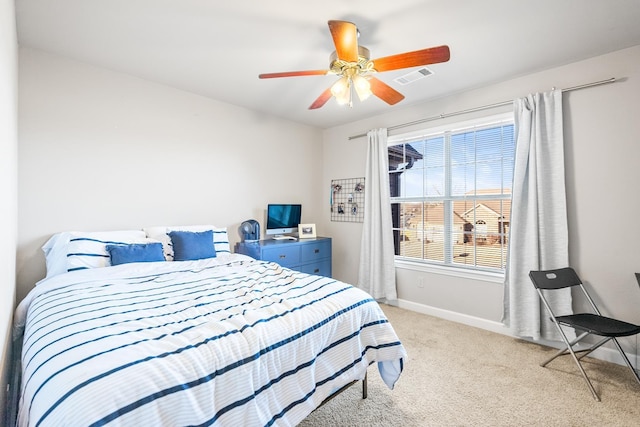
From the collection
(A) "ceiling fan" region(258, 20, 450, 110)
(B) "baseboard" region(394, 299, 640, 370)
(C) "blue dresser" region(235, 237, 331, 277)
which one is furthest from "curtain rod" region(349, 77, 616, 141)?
(B) "baseboard" region(394, 299, 640, 370)

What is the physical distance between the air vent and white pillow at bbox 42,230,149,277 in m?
2.84

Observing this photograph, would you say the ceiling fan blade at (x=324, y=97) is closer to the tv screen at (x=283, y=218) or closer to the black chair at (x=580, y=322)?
the tv screen at (x=283, y=218)

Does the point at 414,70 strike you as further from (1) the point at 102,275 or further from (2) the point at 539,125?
(1) the point at 102,275

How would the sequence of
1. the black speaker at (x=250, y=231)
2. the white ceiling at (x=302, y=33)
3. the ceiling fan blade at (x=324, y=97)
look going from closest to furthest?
the white ceiling at (x=302, y=33)
the ceiling fan blade at (x=324, y=97)
the black speaker at (x=250, y=231)

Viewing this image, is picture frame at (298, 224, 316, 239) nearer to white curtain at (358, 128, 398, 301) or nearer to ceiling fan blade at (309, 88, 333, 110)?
white curtain at (358, 128, 398, 301)

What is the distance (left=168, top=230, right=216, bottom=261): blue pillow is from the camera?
2680 mm

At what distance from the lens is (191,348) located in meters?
1.10

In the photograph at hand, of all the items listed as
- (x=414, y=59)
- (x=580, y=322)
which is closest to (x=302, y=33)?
(x=414, y=59)

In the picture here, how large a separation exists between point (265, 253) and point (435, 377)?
6.52ft

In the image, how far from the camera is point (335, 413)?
1.78 metres

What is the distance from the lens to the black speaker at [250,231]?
3602mm

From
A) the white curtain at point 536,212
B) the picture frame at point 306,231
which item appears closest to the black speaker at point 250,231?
the picture frame at point 306,231

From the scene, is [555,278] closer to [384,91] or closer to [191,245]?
[384,91]

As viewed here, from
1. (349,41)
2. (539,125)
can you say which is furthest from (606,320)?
(349,41)
